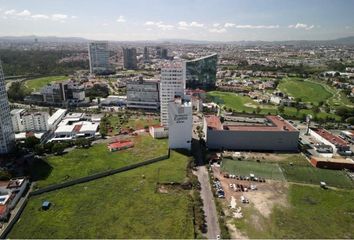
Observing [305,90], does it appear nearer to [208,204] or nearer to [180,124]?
[180,124]

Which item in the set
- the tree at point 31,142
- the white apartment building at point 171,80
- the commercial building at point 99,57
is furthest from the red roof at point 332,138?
the commercial building at point 99,57

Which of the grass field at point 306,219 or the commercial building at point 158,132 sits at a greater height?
the commercial building at point 158,132

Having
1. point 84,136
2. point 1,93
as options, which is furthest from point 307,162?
point 1,93

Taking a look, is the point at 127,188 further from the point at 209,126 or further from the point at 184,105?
the point at 209,126

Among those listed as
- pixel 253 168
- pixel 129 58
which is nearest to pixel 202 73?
pixel 253 168

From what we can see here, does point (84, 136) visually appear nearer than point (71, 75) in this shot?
Yes

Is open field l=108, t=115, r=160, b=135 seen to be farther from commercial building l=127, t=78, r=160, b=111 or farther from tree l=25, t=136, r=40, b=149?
tree l=25, t=136, r=40, b=149

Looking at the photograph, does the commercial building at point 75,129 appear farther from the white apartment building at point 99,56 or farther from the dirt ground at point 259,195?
the white apartment building at point 99,56
